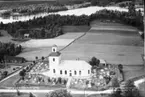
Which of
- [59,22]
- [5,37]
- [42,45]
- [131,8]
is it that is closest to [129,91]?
[42,45]

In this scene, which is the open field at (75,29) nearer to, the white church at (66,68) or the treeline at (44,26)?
the treeline at (44,26)

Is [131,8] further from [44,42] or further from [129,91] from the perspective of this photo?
[129,91]

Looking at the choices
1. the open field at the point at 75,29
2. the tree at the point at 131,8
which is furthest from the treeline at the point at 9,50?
the tree at the point at 131,8

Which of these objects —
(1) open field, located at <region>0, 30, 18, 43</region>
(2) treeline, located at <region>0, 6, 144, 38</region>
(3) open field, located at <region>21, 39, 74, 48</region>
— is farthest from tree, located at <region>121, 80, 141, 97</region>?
(2) treeline, located at <region>0, 6, 144, 38</region>

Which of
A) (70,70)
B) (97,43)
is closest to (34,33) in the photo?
(97,43)

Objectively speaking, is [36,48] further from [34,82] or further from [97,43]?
[34,82]

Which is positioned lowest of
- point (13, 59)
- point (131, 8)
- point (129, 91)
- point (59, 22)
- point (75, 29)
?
point (129, 91)

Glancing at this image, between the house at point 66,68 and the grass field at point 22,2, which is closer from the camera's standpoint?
the house at point 66,68

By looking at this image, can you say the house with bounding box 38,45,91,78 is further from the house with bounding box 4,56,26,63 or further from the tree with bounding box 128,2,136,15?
the tree with bounding box 128,2,136,15
